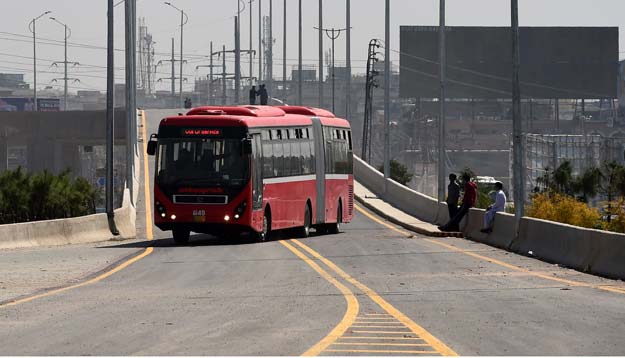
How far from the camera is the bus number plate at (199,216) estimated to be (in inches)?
1270

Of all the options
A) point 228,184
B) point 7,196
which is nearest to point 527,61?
point 7,196

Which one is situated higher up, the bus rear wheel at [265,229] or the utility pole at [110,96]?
the utility pole at [110,96]

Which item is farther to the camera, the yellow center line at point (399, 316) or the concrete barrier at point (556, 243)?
the concrete barrier at point (556, 243)

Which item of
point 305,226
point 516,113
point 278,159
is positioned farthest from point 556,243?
point 305,226

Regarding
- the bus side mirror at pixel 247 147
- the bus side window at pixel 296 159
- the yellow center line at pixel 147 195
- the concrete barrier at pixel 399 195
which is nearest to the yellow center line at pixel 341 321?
the bus side mirror at pixel 247 147

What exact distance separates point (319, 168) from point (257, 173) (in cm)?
639

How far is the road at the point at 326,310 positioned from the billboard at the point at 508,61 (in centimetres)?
12328

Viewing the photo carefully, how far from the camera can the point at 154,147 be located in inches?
1261

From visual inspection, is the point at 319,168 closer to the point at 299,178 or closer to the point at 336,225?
the point at 299,178

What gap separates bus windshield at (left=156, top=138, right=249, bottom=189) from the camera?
3216 cm

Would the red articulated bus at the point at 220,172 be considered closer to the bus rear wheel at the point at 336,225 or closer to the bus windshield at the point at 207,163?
the bus windshield at the point at 207,163

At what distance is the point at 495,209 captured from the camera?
107 feet

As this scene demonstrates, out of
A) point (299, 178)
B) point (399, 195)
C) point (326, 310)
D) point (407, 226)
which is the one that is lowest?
point (407, 226)

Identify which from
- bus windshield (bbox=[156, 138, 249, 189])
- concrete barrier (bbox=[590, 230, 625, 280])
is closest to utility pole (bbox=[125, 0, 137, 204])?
bus windshield (bbox=[156, 138, 249, 189])
